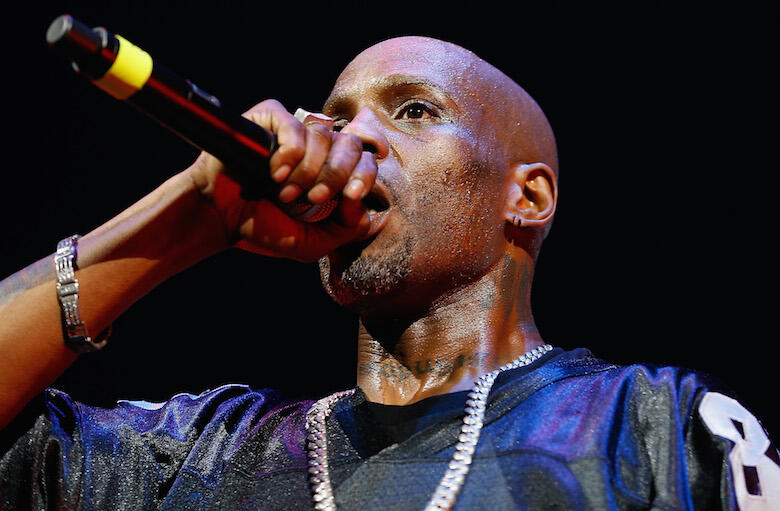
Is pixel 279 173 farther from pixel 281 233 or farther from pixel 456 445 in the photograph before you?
pixel 456 445

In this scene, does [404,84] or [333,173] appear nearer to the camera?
[333,173]

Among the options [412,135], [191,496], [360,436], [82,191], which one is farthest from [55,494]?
[82,191]

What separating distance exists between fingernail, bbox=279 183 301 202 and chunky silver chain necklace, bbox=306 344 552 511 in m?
0.54

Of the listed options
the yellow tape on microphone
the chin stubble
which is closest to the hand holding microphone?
the yellow tape on microphone

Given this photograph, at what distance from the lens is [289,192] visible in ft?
3.93

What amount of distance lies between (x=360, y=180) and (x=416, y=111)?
60 cm

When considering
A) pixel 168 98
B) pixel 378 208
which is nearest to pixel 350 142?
pixel 168 98

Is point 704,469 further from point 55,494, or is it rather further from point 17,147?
point 17,147

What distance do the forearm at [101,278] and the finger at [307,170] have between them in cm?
28

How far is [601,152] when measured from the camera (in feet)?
8.25

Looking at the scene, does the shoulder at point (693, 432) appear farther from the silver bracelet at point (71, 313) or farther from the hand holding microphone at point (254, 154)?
the silver bracelet at point (71, 313)

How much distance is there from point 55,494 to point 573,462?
920 millimetres

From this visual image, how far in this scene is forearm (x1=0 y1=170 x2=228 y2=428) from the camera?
4.68ft

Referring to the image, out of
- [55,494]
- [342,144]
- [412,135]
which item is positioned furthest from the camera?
[412,135]
